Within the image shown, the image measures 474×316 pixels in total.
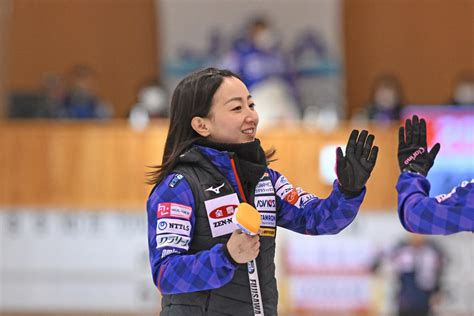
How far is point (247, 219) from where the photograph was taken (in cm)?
327

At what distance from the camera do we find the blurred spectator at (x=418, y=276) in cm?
1024

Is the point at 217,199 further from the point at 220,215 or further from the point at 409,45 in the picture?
the point at 409,45

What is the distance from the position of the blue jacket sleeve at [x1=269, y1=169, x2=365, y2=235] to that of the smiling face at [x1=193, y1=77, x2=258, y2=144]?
278 mm

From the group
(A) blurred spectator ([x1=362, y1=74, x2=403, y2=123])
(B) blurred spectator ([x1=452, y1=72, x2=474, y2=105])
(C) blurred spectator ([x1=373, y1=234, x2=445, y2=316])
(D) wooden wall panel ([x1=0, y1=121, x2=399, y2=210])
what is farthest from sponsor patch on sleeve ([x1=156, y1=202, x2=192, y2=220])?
(B) blurred spectator ([x1=452, y1=72, x2=474, y2=105])

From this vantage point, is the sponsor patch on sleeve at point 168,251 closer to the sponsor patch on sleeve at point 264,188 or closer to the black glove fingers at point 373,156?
the sponsor patch on sleeve at point 264,188

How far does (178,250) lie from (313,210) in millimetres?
648

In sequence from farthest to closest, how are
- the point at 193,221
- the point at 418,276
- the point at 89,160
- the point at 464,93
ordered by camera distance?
1. the point at 464,93
2. the point at 89,160
3. the point at 418,276
4. the point at 193,221

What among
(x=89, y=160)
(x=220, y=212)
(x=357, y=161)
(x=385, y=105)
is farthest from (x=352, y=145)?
(x=89, y=160)

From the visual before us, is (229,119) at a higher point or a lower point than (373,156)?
higher

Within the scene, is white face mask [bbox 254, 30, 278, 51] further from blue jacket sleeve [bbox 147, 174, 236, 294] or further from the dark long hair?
blue jacket sleeve [bbox 147, 174, 236, 294]

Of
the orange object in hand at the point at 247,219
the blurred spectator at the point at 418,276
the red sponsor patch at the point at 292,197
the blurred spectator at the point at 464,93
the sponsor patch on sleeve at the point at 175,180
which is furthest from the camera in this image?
the blurred spectator at the point at 464,93

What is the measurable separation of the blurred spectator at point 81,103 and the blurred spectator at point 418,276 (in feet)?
13.9

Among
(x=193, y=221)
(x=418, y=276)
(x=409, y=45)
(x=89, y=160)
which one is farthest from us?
(x=409, y=45)

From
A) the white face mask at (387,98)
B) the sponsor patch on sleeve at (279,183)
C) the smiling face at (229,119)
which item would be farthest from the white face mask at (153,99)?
the smiling face at (229,119)
